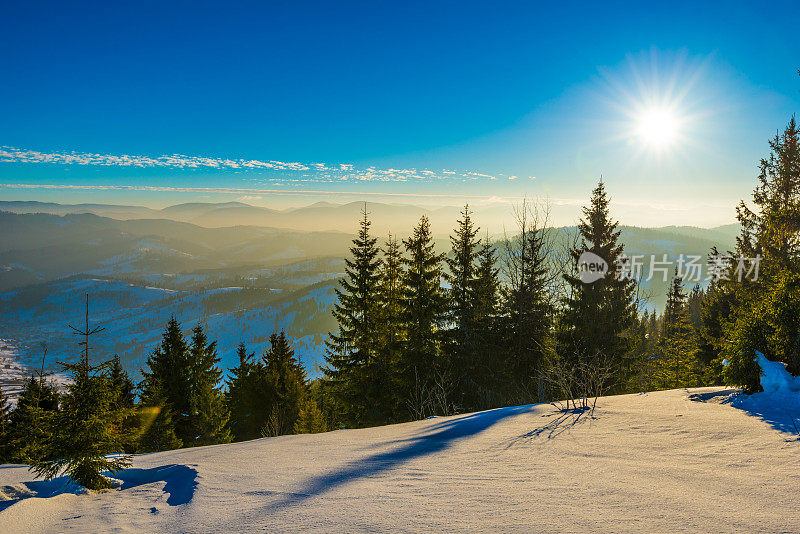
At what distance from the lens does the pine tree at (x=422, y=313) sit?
66.3 ft

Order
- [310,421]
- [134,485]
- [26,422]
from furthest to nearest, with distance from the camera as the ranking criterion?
[26,422]
[310,421]
[134,485]

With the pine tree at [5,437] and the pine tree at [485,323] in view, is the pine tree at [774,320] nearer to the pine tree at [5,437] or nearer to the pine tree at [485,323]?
the pine tree at [485,323]

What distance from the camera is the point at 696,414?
18.9ft

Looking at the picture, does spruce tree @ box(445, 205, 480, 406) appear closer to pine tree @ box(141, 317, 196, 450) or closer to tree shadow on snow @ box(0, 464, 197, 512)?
tree shadow on snow @ box(0, 464, 197, 512)

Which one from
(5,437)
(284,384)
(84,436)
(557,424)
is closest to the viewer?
(84,436)

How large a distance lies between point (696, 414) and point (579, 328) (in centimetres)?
1502

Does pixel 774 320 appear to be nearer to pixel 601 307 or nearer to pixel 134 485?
pixel 134 485

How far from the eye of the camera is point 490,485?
12.4 ft

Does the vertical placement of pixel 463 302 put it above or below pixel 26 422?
above

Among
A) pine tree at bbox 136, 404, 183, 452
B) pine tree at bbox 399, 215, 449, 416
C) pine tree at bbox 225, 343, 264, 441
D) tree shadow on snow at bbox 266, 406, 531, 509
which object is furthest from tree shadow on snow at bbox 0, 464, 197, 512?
pine tree at bbox 225, 343, 264, 441

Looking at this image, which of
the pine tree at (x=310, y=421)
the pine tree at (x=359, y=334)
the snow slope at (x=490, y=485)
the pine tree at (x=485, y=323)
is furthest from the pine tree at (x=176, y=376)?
the snow slope at (x=490, y=485)

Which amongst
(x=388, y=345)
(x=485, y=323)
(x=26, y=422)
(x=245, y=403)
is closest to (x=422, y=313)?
(x=388, y=345)

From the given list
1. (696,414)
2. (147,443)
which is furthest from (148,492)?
(147,443)

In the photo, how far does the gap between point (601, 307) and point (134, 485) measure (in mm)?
21094
